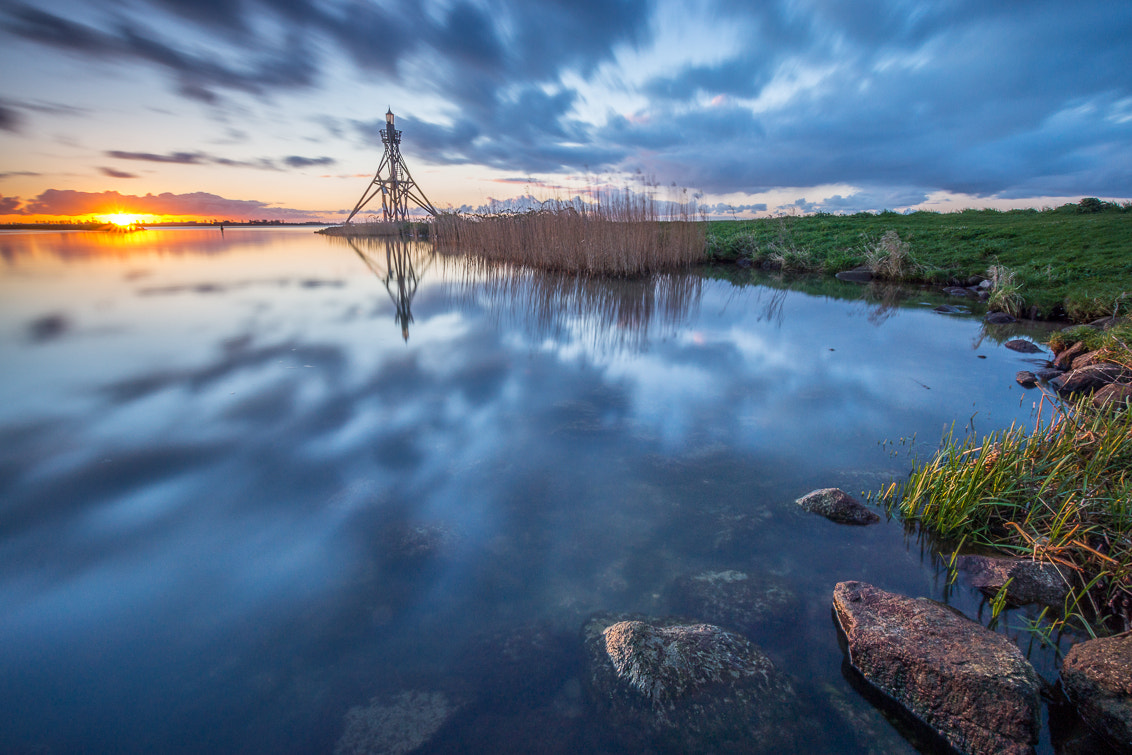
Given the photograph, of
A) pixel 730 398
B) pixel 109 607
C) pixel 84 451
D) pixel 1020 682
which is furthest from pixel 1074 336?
pixel 84 451

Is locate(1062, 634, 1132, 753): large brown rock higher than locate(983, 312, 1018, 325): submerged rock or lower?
lower

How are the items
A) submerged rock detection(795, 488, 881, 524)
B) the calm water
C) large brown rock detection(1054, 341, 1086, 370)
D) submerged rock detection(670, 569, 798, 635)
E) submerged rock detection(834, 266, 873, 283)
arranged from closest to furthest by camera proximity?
the calm water, submerged rock detection(670, 569, 798, 635), submerged rock detection(795, 488, 881, 524), large brown rock detection(1054, 341, 1086, 370), submerged rock detection(834, 266, 873, 283)

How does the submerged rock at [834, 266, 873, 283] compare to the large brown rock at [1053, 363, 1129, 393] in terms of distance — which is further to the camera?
the submerged rock at [834, 266, 873, 283]

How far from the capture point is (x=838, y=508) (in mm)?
2186

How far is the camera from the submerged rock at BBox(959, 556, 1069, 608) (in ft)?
5.70

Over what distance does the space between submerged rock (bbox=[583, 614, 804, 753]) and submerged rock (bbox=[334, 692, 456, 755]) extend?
0.45 m

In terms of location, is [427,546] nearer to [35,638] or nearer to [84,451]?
[35,638]

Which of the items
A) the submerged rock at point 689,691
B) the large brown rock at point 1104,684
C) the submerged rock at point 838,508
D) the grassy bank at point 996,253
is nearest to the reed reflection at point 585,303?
the submerged rock at point 838,508

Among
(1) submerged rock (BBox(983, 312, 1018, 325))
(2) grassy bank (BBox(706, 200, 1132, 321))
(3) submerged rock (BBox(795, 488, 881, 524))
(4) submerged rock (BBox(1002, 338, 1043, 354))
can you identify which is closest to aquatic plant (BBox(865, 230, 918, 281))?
(2) grassy bank (BBox(706, 200, 1132, 321))

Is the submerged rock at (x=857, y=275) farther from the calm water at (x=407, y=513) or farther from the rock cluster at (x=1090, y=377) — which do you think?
the rock cluster at (x=1090, y=377)

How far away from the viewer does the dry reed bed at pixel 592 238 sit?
8938 millimetres

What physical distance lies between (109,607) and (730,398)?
362 cm

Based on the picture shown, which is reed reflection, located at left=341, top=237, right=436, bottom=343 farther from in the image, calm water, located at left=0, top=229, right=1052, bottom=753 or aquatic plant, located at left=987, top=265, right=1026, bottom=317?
aquatic plant, located at left=987, top=265, right=1026, bottom=317

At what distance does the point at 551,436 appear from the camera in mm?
3027
